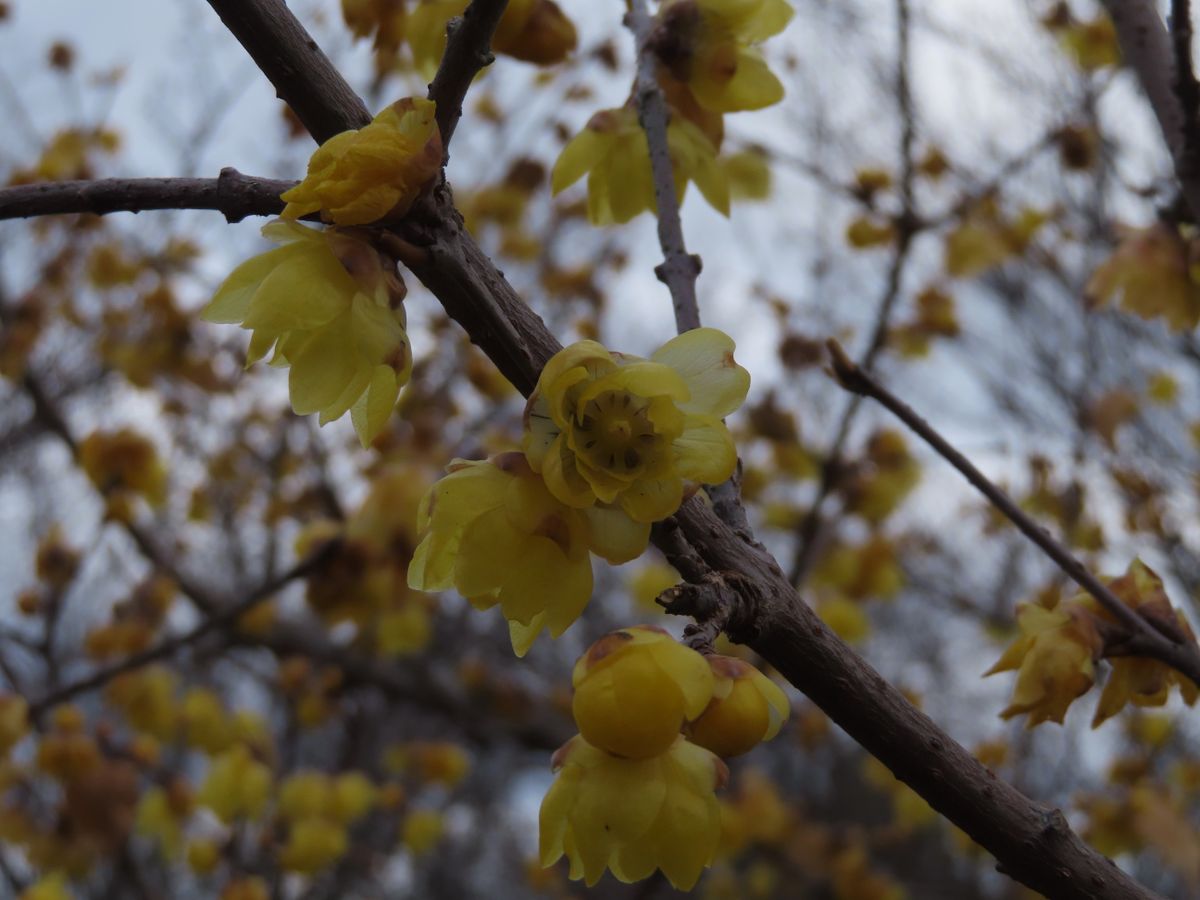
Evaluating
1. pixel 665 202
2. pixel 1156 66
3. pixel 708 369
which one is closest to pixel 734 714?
pixel 708 369

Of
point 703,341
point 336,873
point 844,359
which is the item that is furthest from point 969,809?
point 336,873

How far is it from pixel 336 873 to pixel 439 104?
5.20 metres

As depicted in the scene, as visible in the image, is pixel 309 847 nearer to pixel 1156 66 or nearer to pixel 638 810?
pixel 638 810

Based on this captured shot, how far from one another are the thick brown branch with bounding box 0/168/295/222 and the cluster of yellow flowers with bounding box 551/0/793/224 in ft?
2.01

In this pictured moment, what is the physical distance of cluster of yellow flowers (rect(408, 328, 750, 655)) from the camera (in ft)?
2.56

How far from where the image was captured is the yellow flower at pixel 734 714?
2.61 ft

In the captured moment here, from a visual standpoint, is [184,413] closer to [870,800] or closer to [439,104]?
[439,104]

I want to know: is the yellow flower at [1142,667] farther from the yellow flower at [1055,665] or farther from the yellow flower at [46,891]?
the yellow flower at [46,891]

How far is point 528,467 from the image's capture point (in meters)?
0.83

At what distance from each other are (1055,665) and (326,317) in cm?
86

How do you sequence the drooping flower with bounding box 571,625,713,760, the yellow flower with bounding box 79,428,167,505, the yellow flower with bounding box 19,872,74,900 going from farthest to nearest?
1. the yellow flower with bounding box 79,428,167,505
2. the yellow flower with bounding box 19,872,74,900
3. the drooping flower with bounding box 571,625,713,760

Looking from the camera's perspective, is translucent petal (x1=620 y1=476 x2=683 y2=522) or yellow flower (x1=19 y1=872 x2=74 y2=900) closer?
translucent petal (x1=620 y1=476 x2=683 y2=522)

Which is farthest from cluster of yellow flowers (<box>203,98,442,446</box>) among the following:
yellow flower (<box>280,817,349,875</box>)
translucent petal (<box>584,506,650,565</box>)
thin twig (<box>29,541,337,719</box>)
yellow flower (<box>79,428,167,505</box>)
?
yellow flower (<box>280,817,349,875</box>)

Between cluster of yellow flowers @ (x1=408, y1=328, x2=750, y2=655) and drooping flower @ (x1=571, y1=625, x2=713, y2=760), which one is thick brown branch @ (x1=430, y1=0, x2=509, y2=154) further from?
drooping flower @ (x1=571, y1=625, x2=713, y2=760)
